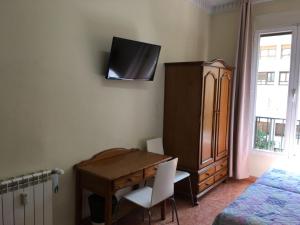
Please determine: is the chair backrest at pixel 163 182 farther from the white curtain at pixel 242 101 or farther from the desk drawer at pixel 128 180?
the white curtain at pixel 242 101

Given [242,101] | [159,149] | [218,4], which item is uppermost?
[218,4]

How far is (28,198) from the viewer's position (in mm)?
1897

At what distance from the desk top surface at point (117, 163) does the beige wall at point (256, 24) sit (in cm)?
198

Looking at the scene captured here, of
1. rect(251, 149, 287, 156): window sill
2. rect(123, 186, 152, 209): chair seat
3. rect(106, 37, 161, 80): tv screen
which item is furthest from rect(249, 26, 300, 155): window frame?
rect(123, 186, 152, 209): chair seat

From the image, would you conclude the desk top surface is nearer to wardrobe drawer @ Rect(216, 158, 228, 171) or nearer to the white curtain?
wardrobe drawer @ Rect(216, 158, 228, 171)

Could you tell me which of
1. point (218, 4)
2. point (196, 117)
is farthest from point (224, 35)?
point (196, 117)

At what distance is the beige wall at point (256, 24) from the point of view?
3.54 metres

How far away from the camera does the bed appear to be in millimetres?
1688

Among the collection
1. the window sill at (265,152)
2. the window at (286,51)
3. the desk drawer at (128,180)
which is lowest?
the window sill at (265,152)

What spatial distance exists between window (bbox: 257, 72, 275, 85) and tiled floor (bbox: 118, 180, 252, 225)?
1.61 m

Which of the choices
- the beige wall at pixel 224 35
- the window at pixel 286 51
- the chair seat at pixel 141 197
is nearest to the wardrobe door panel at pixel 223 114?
the beige wall at pixel 224 35

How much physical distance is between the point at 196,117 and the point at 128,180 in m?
1.23

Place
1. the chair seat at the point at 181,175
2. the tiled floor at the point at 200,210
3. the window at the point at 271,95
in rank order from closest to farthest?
the tiled floor at the point at 200,210
the chair seat at the point at 181,175
the window at the point at 271,95

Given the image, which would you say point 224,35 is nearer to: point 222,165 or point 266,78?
point 266,78
